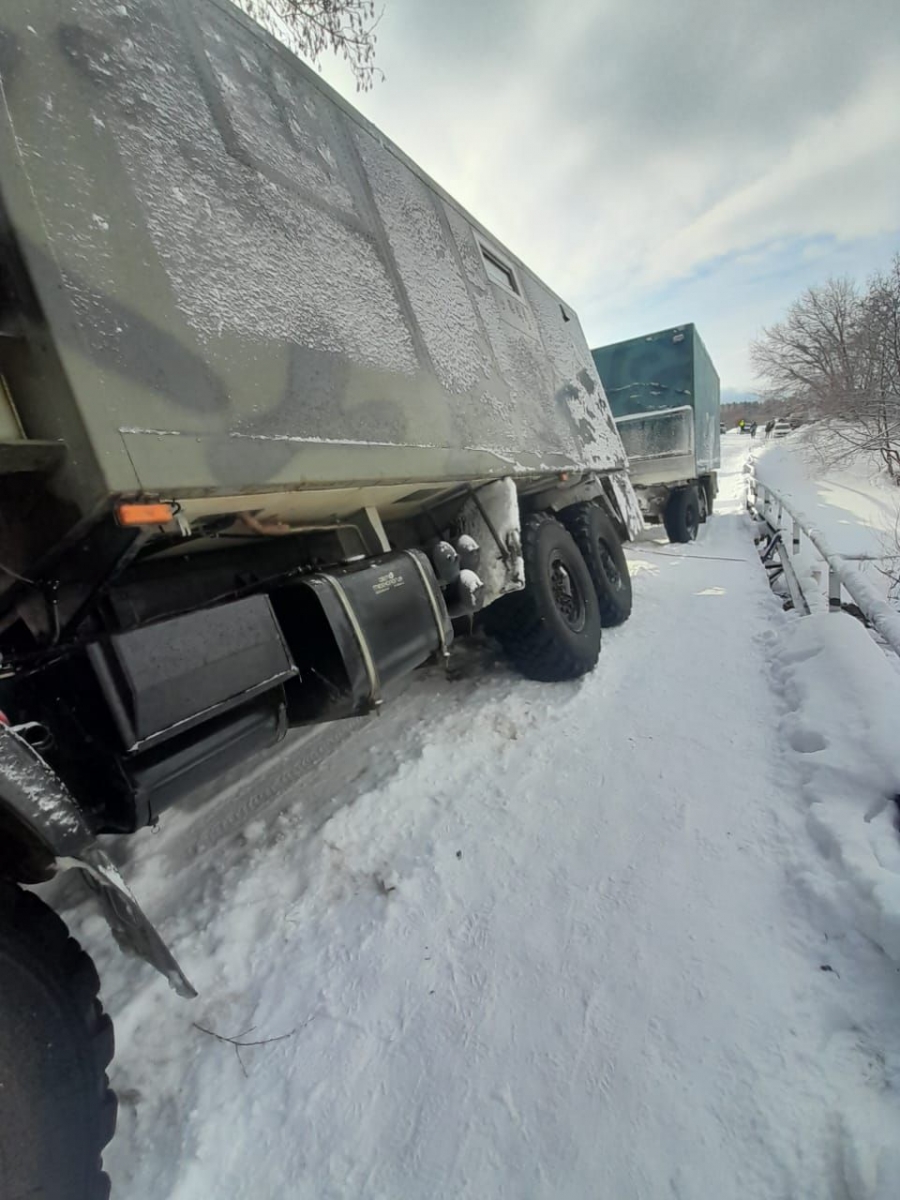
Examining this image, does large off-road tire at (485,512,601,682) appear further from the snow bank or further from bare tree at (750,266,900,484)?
bare tree at (750,266,900,484)

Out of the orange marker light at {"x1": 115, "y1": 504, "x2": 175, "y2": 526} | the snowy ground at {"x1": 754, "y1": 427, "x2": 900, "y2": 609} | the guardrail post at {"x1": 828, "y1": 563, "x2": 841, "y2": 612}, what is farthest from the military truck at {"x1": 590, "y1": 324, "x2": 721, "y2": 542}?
the orange marker light at {"x1": 115, "y1": 504, "x2": 175, "y2": 526}

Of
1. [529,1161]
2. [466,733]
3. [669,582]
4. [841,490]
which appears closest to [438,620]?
[466,733]

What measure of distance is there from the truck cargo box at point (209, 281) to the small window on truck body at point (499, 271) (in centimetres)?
100

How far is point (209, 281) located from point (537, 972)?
7.62 feet

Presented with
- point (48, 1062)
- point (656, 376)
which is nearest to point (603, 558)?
point (48, 1062)

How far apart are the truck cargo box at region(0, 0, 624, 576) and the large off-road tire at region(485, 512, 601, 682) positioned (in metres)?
1.01

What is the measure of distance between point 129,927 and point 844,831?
2.28 m

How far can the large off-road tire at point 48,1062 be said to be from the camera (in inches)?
41.9

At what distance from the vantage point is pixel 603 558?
521 cm

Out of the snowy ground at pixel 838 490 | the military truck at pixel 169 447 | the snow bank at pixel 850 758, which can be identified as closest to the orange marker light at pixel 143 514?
the military truck at pixel 169 447

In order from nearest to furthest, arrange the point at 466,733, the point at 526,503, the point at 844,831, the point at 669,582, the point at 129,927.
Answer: the point at 129,927 → the point at 844,831 → the point at 466,733 → the point at 526,503 → the point at 669,582

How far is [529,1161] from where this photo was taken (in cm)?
141

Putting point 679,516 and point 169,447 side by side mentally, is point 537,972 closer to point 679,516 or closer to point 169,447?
point 169,447

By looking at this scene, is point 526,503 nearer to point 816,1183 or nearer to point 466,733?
point 466,733
